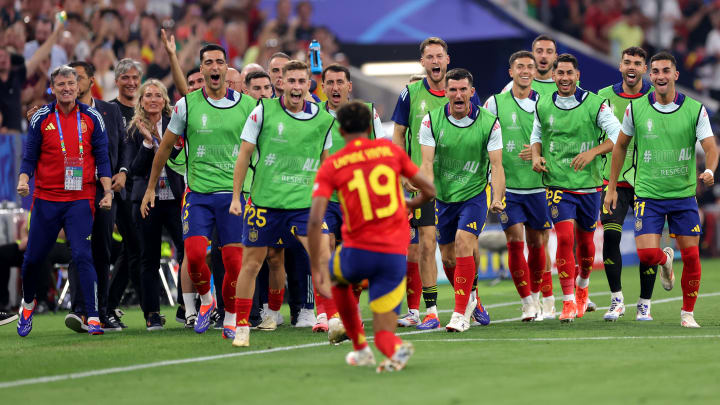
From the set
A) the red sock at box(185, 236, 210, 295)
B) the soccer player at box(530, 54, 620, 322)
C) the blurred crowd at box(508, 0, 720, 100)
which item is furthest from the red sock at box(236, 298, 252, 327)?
the blurred crowd at box(508, 0, 720, 100)

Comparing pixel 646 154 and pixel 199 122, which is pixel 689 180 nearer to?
pixel 646 154

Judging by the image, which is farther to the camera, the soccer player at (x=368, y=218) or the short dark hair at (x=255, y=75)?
the short dark hair at (x=255, y=75)

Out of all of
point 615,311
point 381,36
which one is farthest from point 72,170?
point 381,36

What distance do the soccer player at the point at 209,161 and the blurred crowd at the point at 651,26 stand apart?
1793 centimetres

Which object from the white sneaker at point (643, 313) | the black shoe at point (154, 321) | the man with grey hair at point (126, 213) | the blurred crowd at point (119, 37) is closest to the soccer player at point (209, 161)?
the black shoe at point (154, 321)

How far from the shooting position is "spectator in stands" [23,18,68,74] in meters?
17.3

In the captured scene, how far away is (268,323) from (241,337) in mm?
1933

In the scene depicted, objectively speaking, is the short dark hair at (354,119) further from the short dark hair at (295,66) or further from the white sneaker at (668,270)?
the white sneaker at (668,270)

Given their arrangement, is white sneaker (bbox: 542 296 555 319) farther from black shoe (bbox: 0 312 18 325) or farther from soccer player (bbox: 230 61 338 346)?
black shoe (bbox: 0 312 18 325)

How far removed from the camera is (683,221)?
37.1ft

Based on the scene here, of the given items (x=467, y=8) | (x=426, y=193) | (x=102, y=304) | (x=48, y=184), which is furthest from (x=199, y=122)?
(x=467, y=8)

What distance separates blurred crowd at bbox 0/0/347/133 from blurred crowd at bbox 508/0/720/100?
7.35 meters

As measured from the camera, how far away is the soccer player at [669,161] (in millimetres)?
11273

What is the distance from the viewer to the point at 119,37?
60.4 feet
